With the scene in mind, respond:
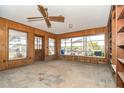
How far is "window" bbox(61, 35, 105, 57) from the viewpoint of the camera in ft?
20.2

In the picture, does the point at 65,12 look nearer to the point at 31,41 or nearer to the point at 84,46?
the point at 31,41

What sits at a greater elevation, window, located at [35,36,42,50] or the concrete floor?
window, located at [35,36,42,50]

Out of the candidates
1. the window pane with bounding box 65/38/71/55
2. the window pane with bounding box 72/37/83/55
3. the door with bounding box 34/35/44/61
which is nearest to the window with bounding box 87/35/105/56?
the window pane with bounding box 72/37/83/55

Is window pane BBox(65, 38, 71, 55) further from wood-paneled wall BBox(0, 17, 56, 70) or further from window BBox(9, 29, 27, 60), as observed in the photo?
window BBox(9, 29, 27, 60)

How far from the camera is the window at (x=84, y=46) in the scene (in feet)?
20.2

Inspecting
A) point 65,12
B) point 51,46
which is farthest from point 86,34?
point 65,12

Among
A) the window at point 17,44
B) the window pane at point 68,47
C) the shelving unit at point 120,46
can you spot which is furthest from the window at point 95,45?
the window at point 17,44

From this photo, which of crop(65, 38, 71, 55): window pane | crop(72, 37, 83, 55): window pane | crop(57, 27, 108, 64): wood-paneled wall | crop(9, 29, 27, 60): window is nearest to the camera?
crop(9, 29, 27, 60): window

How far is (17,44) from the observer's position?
528cm

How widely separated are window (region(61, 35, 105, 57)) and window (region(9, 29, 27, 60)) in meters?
3.58

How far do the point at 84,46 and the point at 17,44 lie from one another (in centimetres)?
455

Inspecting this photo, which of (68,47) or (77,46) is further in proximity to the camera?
(68,47)
